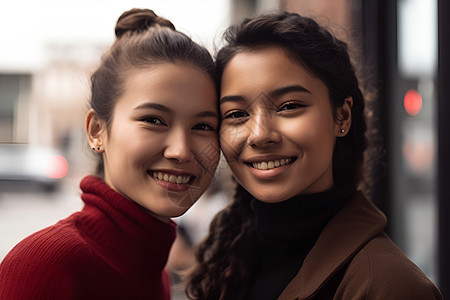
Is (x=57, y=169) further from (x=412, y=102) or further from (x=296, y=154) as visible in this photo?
(x=296, y=154)

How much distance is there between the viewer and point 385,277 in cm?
95

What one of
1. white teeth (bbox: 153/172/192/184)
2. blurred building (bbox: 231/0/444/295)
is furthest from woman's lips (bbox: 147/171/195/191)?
blurred building (bbox: 231/0/444/295)

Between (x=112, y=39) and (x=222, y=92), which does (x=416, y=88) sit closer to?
(x=222, y=92)

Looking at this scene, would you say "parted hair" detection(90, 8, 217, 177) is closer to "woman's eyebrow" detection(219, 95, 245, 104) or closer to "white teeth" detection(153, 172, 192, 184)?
"woman's eyebrow" detection(219, 95, 245, 104)

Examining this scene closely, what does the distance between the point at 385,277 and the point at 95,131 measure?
0.80 m

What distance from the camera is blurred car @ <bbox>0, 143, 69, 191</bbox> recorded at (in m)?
7.36

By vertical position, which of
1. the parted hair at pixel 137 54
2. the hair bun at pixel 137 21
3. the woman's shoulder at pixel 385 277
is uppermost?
the hair bun at pixel 137 21

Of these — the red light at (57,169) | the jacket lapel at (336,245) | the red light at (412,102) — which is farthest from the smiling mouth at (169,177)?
the red light at (57,169)

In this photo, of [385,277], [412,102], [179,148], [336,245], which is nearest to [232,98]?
[179,148]

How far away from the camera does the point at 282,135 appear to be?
3.72 feet

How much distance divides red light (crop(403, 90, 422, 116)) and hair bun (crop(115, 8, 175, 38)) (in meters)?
1.21

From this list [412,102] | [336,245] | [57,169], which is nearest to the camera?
[336,245]

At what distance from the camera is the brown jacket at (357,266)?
94cm

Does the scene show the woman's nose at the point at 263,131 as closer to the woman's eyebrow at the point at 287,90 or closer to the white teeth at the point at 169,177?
the woman's eyebrow at the point at 287,90
